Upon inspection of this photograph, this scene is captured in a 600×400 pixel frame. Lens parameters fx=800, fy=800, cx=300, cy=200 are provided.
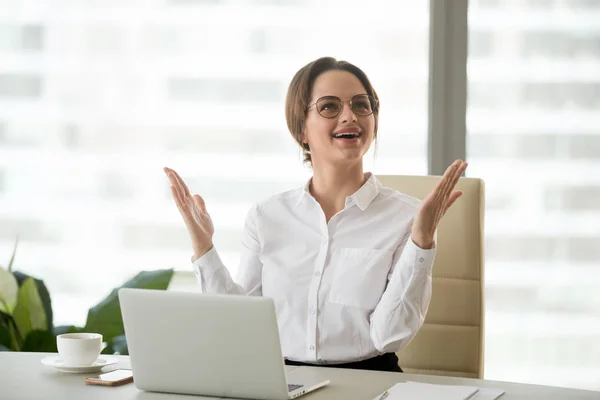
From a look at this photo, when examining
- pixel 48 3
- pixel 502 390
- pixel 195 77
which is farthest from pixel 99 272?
pixel 502 390

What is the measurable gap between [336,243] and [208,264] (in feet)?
1.11

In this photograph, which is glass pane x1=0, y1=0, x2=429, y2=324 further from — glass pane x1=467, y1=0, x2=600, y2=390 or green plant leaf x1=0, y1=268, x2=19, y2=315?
green plant leaf x1=0, y1=268, x2=19, y2=315

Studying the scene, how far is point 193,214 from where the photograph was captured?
197 cm

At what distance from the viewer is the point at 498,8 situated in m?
2.99

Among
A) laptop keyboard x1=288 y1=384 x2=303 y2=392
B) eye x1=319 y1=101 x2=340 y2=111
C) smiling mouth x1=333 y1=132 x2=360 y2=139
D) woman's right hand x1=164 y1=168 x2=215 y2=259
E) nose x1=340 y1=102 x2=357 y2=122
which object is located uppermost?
eye x1=319 y1=101 x2=340 y2=111

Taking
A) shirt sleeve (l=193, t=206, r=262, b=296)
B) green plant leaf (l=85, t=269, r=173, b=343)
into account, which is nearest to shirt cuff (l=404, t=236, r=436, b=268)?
shirt sleeve (l=193, t=206, r=262, b=296)

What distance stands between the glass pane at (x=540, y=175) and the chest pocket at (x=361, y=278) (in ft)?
3.66

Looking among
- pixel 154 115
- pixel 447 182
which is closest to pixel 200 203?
pixel 447 182

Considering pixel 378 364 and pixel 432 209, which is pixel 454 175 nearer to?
pixel 432 209

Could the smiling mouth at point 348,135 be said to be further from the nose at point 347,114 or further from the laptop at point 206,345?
the laptop at point 206,345

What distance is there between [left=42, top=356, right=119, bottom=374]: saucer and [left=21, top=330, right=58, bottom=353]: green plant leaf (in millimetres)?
938

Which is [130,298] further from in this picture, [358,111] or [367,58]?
[367,58]

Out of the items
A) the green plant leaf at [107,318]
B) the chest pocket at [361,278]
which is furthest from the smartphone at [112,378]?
the green plant leaf at [107,318]

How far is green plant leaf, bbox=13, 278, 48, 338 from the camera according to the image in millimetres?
2646
